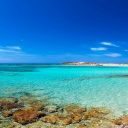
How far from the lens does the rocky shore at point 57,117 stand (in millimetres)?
5250

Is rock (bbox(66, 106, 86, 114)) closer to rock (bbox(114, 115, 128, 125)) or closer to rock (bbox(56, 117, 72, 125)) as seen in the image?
rock (bbox(56, 117, 72, 125))

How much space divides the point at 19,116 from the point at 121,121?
444 centimetres

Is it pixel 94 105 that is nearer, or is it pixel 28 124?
pixel 28 124

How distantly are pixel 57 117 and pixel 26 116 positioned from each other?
1381 mm

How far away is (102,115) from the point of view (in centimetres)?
623

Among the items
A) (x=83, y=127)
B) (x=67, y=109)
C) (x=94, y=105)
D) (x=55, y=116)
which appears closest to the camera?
(x=83, y=127)

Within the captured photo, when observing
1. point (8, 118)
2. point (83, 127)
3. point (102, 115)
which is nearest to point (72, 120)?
point (83, 127)

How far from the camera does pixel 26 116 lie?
5863 mm

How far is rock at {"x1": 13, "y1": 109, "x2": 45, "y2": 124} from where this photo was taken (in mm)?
5523

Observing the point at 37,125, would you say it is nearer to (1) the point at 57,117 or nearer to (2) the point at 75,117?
(1) the point at 57,117

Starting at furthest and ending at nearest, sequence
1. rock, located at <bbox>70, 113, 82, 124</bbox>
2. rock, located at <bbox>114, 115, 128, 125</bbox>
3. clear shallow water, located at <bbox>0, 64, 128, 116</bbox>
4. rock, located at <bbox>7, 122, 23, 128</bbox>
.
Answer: clear shallow water, located at <bbox>0, 64, 128, 116</bbox>
rock, located at <bbox>70, 113, 82, 124</bbox>
rock, located at <bbox>114, 115, 128, 125</bbox>
rock, located at <bbox>7, 122, 23, 128</bbox>

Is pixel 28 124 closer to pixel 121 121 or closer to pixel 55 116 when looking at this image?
pixel 55 116

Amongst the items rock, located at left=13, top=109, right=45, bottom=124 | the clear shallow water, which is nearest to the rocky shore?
rock, located at left=13, top=109, right=45, bottom=124

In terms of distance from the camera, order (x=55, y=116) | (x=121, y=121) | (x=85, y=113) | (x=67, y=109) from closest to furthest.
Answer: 1. (x=121, y=121)
2. (x=55, y=116)
3. (x=85, y=113)
4. (x=67, y=109)
